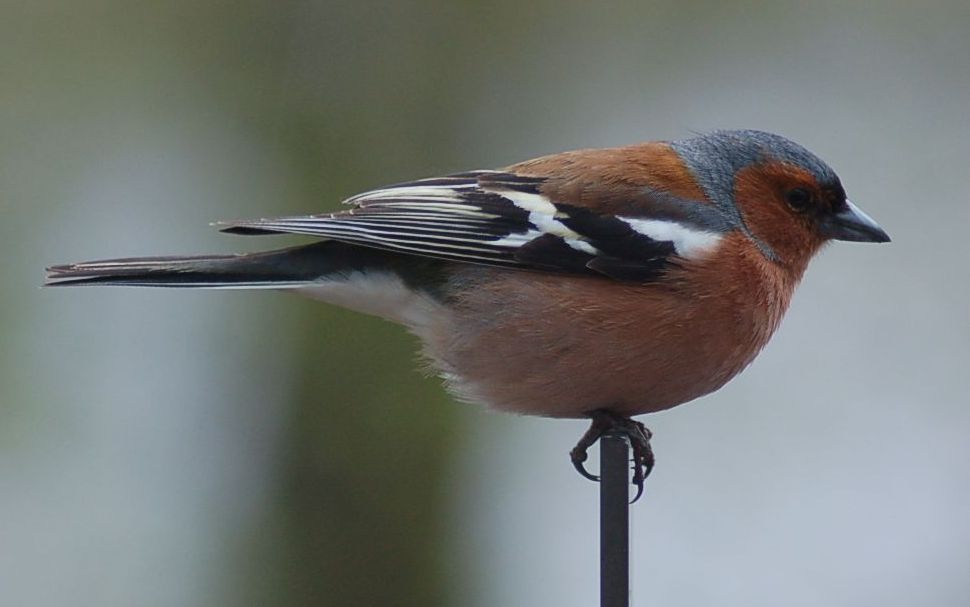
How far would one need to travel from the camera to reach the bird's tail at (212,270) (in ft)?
11.8

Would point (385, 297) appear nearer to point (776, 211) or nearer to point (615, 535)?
point (776, 211)

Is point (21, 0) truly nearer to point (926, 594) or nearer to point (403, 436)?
point (403, 436)

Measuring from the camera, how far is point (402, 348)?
6.35 meters

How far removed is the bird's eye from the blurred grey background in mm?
2609

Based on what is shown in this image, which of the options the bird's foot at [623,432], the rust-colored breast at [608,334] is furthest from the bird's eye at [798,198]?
the bird's foot at [623,432]

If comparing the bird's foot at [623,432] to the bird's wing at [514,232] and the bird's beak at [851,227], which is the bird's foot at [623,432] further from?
the bird's beak at [851,227]

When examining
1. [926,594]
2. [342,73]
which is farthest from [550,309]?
[926,594]

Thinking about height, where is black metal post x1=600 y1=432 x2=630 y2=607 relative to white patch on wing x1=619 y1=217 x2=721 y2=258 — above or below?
below

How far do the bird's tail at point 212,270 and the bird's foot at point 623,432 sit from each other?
2.86 feet

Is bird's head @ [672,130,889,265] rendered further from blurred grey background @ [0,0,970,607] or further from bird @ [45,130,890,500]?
blurred grey background @ [0,0,970,607]

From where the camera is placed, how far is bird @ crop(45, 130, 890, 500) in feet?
12.3

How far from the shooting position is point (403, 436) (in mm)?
6367

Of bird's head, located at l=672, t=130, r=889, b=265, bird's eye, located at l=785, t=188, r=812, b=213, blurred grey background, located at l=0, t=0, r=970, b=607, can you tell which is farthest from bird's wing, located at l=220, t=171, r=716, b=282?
blurred grey background, located at l=0, t=0, r=970, b=607

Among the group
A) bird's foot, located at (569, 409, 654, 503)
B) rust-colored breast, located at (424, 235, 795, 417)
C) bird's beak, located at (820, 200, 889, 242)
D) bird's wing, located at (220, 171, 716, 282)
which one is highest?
bird's beak, located at (820, 200, 889, 242)
